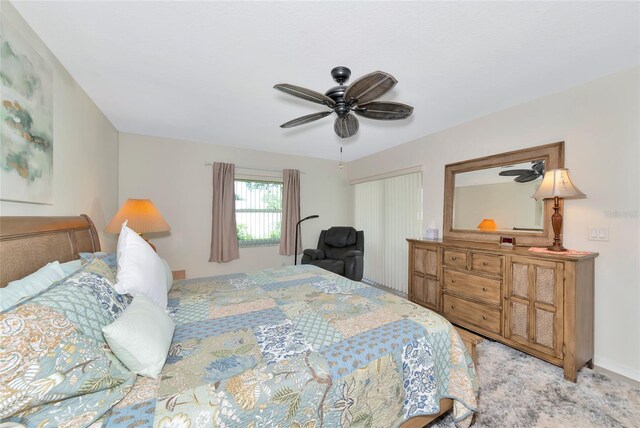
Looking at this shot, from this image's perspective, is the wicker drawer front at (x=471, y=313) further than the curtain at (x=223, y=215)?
No

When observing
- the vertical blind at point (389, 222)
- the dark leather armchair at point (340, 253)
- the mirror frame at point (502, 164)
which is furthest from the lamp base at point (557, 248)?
the dark leather armchair at point (340, 253)

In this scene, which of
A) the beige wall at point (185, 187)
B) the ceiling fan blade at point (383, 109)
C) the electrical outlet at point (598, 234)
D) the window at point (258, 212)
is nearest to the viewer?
the ceiling fan blade at point (383, 109)

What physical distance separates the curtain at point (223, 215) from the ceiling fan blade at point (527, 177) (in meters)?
3.74

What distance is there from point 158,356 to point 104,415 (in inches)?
8.8

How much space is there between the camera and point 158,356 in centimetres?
100

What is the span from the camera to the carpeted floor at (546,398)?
154 centimetres

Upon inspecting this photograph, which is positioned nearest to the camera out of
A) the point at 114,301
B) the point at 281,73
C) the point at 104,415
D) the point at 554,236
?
the point at 104,415

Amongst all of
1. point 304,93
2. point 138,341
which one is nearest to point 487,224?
point 304,93

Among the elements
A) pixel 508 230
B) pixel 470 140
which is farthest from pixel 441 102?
pixel 508 230

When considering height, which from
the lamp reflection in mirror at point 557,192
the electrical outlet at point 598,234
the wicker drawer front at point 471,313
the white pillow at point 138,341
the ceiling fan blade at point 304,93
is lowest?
the wicker drawer front at point 471,313

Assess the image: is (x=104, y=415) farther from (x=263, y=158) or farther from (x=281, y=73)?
(x=263, y=158)

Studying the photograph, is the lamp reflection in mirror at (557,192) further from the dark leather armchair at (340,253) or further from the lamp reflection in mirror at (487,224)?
the dark leather armchair at (340,253)

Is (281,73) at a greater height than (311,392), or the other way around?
(281,73)

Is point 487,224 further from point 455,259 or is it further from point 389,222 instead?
point 389,222
